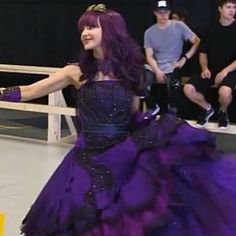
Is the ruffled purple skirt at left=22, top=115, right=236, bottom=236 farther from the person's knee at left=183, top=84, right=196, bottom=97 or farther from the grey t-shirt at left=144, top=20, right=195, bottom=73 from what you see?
the grey t-shirt at left=144, top=20, right=195, bottom=73

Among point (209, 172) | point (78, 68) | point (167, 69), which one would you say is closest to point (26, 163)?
point (167, 69)

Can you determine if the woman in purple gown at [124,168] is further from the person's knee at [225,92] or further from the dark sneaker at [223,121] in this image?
the dark sneaker at [223,121]

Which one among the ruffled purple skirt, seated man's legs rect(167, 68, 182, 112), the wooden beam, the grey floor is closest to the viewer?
the ruffled purple skirt

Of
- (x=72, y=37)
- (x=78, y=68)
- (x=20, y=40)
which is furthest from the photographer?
(x=20, y=40)

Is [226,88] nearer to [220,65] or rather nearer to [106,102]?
[220,65]

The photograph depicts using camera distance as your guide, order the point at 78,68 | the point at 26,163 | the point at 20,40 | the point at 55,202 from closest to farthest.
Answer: the point at 55,202, the point at 78,68, the point at 26,163, the point at 20,40

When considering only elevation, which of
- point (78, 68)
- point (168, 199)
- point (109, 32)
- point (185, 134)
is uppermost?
point (109, 32)

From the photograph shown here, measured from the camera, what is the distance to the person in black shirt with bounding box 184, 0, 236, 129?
591 cm

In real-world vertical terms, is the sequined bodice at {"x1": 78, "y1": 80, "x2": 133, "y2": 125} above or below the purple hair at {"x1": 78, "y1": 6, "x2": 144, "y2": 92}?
below

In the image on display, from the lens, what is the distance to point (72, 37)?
32.3ft

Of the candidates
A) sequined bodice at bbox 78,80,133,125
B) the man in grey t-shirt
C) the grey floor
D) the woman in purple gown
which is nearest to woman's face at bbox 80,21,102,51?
the woman in purple gown

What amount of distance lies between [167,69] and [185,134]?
372 centimetres

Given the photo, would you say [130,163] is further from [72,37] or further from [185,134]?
[72,37]

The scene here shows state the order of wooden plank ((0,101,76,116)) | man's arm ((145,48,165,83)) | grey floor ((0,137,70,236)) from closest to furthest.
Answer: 1. grey floor ((0,137,70,236))
2. man's arm ((145,48,165,83))
3. wooden plank ((0,101,76,116))
